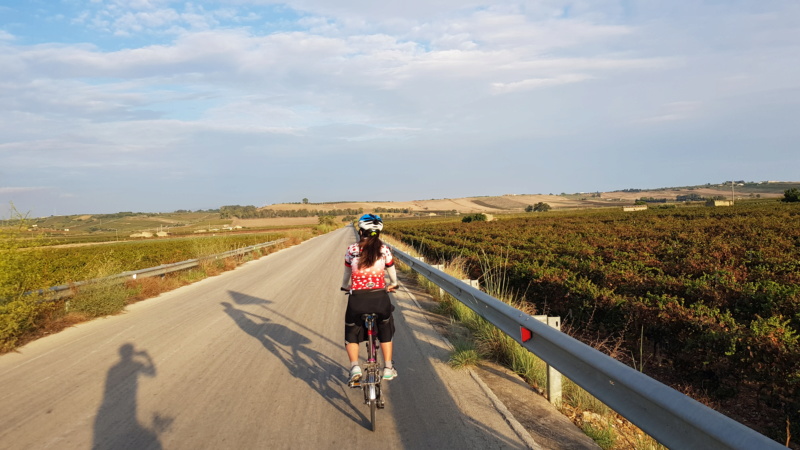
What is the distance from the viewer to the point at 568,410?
458cm

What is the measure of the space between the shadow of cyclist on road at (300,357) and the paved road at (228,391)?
0.8 inches

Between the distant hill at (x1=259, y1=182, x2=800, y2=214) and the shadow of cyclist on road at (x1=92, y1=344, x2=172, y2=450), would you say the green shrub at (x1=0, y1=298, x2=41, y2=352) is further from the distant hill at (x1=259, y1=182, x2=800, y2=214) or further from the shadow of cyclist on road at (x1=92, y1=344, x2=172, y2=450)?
the distant hill at (x1=259, y1=182, x2=800, y2=214)

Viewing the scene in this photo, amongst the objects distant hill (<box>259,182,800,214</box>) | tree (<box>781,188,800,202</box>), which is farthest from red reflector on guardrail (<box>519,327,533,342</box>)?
distant hill (<box>259,182,800,214</box>)

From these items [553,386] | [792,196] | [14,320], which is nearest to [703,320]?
[553,386]

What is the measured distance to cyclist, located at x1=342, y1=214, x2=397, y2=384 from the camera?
4.69 m

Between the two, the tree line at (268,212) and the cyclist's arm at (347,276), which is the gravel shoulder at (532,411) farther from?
A: the tree line at (268,212)

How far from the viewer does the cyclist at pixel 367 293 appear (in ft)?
15.4

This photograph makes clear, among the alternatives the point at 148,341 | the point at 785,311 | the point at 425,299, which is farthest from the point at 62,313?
the point at 785,311

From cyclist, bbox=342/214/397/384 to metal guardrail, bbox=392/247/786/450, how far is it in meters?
1.39

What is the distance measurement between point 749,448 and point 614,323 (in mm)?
5132

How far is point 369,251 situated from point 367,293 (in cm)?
41

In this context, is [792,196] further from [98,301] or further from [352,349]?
[98,301]

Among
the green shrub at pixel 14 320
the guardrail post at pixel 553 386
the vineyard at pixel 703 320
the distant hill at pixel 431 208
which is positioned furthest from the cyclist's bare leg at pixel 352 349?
the distant hill at pixel 431 208

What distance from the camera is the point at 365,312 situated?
183 inches
